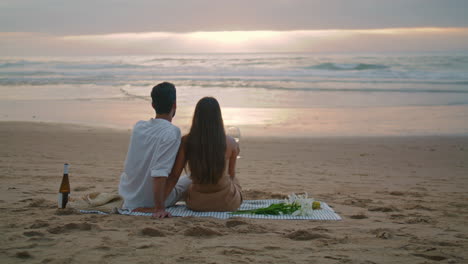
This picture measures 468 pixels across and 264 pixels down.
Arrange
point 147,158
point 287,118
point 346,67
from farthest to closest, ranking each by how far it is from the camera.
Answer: point 346,67 < point 287,118 < point 147,158

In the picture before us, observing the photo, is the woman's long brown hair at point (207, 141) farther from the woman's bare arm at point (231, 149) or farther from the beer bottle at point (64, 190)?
the beer bottle at point (64, 190)

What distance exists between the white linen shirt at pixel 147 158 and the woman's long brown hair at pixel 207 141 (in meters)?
0.16

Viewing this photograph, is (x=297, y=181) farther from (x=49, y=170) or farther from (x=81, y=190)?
(x=49, y=170)

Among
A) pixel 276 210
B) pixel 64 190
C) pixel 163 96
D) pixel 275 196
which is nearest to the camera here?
pixel 163 96

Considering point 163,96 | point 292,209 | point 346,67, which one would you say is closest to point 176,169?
point 163,96

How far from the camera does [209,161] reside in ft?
14.6

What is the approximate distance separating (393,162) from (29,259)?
6682 mm

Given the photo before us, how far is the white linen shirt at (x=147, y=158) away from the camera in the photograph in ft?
14.4

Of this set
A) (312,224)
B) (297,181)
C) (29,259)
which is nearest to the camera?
(29,259)

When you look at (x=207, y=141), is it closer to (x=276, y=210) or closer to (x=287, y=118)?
(x=276, y=210)

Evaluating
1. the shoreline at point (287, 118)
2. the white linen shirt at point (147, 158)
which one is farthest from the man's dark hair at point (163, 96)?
the shoreline at point (287, 118)

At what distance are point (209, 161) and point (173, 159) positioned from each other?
32 centimetres

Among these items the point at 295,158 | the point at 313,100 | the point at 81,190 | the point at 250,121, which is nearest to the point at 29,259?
the point at 81,190

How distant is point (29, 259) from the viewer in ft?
10.3
